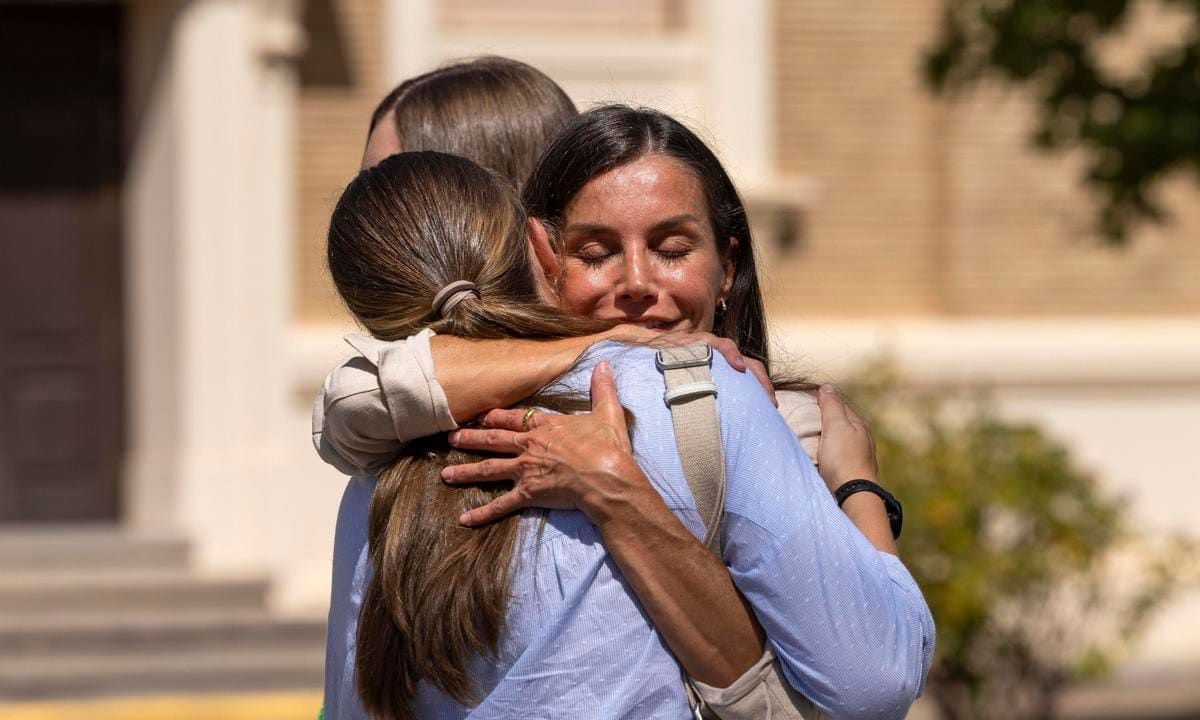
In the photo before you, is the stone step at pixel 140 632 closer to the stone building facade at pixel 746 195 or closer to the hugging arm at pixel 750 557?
the stone building facade at pixel 746 195

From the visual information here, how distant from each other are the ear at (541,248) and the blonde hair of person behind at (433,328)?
4 centimetres

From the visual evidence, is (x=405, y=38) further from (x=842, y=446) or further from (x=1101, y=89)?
(x=842, y=446)

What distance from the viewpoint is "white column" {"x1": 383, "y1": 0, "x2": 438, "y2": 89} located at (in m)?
9.21

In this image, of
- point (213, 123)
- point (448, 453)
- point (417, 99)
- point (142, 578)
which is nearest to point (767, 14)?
point (213, 123)

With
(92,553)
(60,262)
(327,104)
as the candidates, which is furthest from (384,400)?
(60,262)

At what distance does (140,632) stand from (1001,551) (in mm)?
4099

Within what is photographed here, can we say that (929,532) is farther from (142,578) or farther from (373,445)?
(373,445)

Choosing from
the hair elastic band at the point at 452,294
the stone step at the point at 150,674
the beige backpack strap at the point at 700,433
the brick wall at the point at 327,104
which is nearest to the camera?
the beige backpack strap at the point at 700,433

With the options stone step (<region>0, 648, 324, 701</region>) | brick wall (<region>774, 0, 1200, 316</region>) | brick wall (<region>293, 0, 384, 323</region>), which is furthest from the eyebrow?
brick wall (<region>774, 0, 1200, 316</region>)

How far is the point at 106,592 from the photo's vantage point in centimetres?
843

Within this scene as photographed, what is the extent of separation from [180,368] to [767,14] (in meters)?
3.74

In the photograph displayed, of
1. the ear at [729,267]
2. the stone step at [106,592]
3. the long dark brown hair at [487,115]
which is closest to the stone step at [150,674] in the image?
the stone step at [106,592]

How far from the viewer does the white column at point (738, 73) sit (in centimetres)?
955

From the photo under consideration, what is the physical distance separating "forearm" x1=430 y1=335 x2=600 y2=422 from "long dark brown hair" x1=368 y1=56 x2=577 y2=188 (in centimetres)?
71
